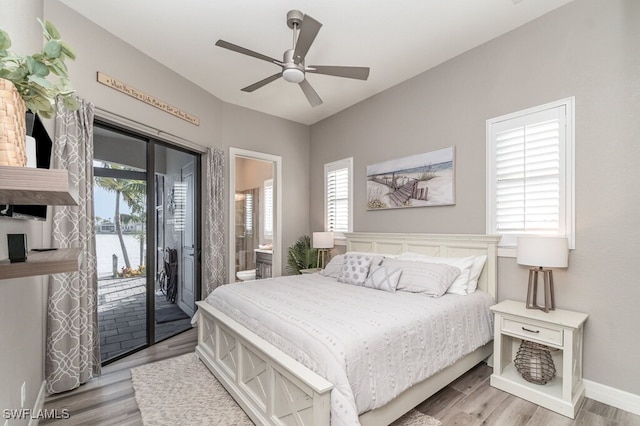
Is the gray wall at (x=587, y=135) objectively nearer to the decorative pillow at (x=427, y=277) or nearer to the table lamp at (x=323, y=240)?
the decorative pillow at (x=427, y=277)

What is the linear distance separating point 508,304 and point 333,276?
69.7 inches

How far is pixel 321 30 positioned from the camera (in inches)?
113

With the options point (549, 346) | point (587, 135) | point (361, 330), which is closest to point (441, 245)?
point (549, 346)

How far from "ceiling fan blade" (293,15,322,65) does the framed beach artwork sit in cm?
193

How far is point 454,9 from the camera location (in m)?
2.63

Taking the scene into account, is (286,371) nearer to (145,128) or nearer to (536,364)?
(536,364)

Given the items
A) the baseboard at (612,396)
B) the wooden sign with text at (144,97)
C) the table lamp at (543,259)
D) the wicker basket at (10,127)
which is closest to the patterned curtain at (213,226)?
the wooden sign with text at (144,97)

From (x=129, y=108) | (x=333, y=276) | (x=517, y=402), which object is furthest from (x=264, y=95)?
(x=517, y=402)

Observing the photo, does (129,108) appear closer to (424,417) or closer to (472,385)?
(424,417)

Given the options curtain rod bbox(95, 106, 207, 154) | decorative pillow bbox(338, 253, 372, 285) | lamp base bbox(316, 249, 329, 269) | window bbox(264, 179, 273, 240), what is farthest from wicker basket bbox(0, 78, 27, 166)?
window bbox(264, 179, 273, 240)

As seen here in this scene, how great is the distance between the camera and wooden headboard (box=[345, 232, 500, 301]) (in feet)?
9.84

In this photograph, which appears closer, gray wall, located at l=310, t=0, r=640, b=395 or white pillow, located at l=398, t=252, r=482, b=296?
gray wall, located at l=310, t=0, r=640, b=395

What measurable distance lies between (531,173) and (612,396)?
1.85m

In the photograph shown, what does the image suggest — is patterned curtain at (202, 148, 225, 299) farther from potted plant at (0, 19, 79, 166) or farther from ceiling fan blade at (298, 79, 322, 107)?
potted plant at (0, 19, 79, 166)
